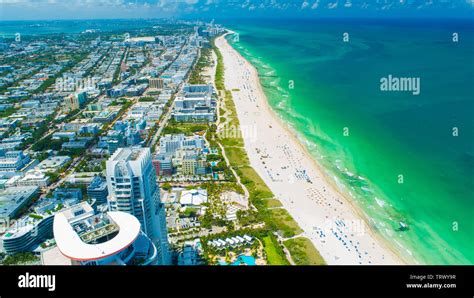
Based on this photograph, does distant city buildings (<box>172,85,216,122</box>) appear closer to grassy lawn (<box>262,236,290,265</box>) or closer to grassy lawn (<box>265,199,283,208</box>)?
grassy lawn (<box>265,199,283,208</box>)

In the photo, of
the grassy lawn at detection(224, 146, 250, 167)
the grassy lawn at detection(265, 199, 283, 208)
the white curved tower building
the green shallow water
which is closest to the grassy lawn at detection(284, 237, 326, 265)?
the grassy lawn at detection(265, 199, 283, 208)

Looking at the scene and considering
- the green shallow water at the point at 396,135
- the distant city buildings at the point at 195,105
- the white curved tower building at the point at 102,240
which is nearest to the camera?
the white curved tower building at the point at 102,240

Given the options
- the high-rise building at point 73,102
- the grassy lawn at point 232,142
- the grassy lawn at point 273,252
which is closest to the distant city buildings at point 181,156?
the grassy lawn at point 232,142

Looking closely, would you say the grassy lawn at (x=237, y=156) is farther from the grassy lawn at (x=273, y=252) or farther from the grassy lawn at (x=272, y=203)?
the grassy lawn at (x=273, y=252)

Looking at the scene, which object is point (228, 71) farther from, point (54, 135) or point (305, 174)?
point (305, 174)

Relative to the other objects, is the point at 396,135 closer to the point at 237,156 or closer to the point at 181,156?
the point at 237,156

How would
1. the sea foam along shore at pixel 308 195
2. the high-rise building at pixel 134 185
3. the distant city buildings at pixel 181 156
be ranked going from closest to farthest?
the high-rise building at pixel 134 185, the sea foam along shore at pixel 308 195, the distant city buildings at pixel 181 156

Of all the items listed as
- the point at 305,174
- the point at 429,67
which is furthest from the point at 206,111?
the point at 429,67
